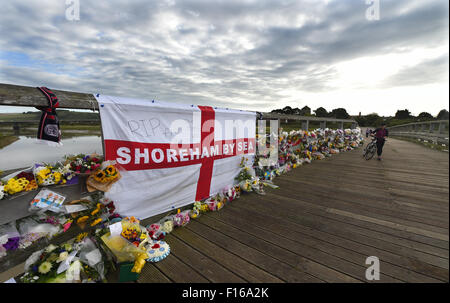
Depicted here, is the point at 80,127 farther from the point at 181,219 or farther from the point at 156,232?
the point at 181,219

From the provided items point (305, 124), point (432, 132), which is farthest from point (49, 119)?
point (432, 132)

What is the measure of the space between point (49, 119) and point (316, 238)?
324 centimetres

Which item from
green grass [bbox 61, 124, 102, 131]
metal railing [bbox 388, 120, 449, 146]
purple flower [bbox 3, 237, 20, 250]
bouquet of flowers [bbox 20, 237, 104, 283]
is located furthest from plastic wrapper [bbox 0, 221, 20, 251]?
metal railing [bbox 388, 120, 449, 146]

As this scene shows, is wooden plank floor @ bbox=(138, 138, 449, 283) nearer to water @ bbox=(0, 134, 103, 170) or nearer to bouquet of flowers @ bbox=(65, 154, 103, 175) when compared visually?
bouquet of flowers @ bbox=(65, 154, 103, 175)

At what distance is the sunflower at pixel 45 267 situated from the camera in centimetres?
175

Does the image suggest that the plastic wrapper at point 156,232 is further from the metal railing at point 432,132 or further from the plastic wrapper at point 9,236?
the metal railing at point 432,132

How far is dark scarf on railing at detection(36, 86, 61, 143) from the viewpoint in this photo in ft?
5.97

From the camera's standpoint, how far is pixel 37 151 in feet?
7.13

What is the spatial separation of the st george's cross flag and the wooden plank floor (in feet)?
1.78

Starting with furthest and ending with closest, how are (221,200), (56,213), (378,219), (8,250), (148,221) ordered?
(221,200), (378,219), (148,221), (56,213), (8,250)
